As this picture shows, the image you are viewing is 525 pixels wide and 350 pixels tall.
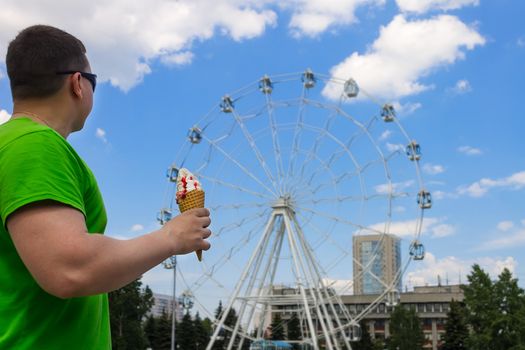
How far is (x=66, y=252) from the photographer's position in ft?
6.24

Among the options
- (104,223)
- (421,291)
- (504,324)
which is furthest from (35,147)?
(421,291)

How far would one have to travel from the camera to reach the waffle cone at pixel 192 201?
2.53 meters

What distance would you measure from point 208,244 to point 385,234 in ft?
114

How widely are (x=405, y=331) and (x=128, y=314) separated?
30.5 metres

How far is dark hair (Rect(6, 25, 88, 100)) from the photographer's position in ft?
7.28

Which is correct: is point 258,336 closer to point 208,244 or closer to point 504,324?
point 504,324

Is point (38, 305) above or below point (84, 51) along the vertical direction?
below

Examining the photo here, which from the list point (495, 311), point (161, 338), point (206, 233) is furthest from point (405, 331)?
point (206, 233)

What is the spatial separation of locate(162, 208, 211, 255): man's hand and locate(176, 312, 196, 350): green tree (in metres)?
89.3

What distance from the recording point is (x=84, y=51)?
239 cm

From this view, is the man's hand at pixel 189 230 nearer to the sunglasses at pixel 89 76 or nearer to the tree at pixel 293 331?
the sunglasses at pixel 89 76

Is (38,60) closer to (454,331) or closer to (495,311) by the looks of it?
(495,311)

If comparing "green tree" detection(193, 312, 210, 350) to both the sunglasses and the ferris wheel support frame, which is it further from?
the sunglasses

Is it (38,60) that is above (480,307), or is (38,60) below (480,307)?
below
